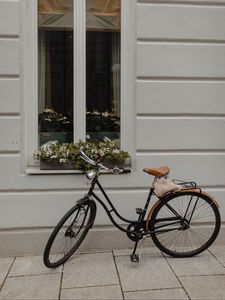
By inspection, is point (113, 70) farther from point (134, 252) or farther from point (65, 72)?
point (134, 252)

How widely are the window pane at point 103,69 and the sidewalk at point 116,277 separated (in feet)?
5.05

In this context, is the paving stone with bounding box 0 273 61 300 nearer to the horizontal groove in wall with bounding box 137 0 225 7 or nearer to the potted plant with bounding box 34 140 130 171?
the potted plant with bounding box 34 140 130 171

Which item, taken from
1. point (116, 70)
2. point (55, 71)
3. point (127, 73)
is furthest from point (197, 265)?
point (55, 71)

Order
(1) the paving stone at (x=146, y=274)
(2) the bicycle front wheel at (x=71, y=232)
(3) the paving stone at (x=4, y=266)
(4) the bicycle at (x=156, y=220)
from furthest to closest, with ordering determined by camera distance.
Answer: (4) the bicycle at (x=156, y=220)
(2) the bicycle front wheel at (x=71, y=232)
(3) the paving stone at (x=4, y=266)
(1) the paving stone at (x=146, y=274)

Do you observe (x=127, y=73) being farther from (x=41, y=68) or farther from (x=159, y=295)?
(x=159, y=295)

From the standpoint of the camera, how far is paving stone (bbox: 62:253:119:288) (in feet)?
13.4

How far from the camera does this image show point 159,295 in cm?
380

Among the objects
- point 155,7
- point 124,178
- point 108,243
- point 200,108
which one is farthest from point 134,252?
point 155,7

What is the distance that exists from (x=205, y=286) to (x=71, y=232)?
4.84ft

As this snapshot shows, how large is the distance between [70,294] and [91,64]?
270 cm

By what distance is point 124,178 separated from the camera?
4.93m

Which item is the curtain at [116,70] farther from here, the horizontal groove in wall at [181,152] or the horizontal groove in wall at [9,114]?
the horizontal groove in wall at [9,114]

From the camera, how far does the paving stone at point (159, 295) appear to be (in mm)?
3742

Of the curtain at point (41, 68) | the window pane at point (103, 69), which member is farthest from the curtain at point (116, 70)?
the curtain at point (41, 68)
